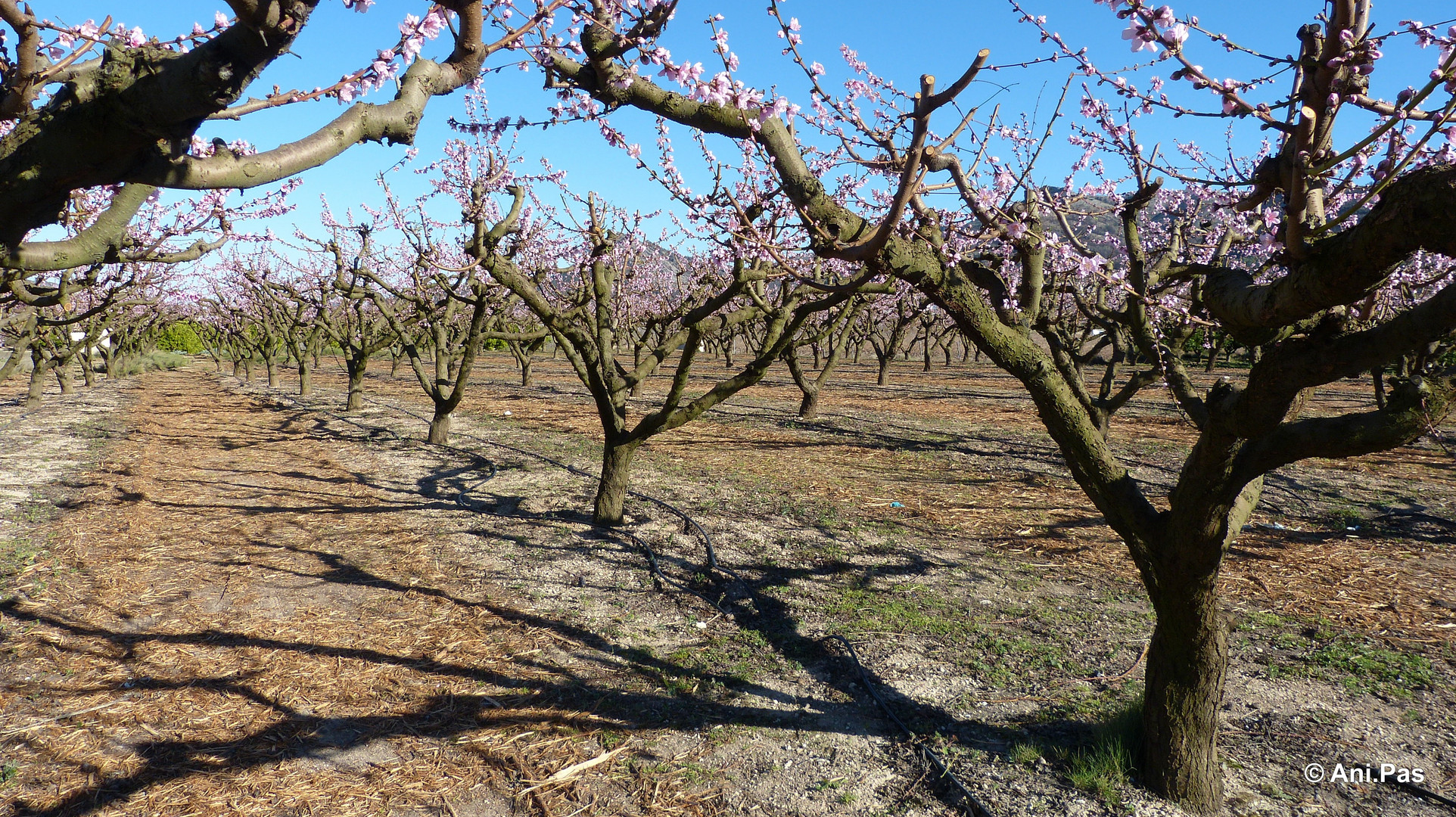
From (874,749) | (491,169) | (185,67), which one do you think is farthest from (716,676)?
(491,169)

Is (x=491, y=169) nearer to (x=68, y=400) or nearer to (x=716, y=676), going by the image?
(x=716, y=676)

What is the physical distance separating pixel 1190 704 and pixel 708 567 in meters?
3.63

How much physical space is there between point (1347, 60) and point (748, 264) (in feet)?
20.5

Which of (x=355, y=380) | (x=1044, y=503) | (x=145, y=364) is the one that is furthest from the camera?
(x=145, y=364)

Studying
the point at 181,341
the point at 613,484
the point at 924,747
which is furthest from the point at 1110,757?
the point at 181,341

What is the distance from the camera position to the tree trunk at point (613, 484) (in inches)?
283

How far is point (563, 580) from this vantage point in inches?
227

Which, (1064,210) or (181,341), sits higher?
(1064,210)

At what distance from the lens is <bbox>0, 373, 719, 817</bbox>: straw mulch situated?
3186mm

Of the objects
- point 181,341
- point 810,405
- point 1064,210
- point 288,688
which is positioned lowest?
point 288,688

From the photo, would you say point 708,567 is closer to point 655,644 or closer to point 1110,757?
point 655,644

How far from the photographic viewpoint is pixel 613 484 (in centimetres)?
720

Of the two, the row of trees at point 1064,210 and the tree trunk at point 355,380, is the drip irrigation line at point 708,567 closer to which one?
the row of trees at point 1064,210

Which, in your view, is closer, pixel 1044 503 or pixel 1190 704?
pixel 1190 704
